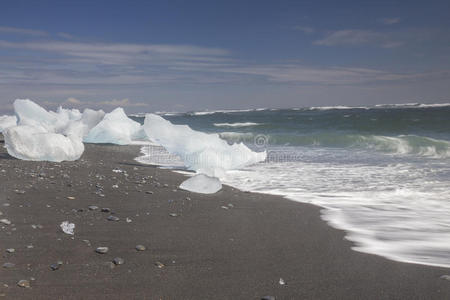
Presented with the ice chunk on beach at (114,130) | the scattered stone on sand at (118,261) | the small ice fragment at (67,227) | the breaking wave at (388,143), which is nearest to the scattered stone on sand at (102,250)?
the scattered stone on sand at (118,261)

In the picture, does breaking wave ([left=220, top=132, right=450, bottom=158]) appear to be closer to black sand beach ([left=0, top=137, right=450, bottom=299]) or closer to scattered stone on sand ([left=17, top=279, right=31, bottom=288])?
black sand beach ([left=0, top=137, right=450, bottom=299])

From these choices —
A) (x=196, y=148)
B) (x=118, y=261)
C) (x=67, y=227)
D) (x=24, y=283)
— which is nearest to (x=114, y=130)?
(x=196, y=148)

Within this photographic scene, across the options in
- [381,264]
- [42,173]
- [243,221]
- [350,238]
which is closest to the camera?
[381,264]

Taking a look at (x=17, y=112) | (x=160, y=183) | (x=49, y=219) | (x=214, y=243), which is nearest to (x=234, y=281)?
(x=214, y=243)

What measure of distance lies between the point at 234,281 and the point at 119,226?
1.46 meters

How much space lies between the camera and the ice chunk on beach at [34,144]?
704 cm

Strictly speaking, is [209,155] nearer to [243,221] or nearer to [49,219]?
[243,221]

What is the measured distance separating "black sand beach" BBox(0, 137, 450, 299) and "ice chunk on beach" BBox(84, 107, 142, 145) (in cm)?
763

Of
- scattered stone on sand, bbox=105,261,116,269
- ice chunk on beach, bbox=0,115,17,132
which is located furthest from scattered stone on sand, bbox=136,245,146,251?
ice chunk on beach, bbox=0,115,17,132

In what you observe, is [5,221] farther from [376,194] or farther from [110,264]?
[376,194]

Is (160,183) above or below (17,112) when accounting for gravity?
below

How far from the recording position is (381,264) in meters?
2.82

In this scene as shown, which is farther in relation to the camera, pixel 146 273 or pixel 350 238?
pixel 350 238

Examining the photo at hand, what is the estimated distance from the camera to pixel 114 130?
41.5 ft
